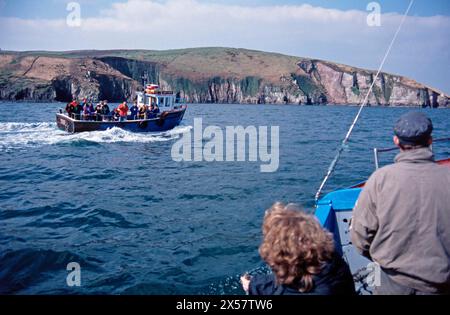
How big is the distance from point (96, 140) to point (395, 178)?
→ 27.9 metres

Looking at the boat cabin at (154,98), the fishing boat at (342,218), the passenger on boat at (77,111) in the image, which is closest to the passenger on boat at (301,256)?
the fishing boat at (342,218)

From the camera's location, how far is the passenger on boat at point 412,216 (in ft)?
9.57

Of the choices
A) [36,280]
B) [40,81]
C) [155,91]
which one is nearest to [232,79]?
[40,81]

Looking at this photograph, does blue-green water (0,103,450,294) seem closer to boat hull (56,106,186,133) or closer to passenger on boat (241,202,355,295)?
passenger on boat (241,202,355,295)

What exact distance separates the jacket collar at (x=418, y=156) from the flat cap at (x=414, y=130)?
7 cm

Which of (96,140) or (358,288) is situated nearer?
(358,288)

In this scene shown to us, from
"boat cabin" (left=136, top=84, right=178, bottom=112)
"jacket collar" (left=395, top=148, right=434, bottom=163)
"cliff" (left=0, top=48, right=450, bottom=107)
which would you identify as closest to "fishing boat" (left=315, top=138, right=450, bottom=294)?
"jacket collar" (left=395, top=148, right=434, bottom=163)

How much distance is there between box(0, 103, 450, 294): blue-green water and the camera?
24.9 ft

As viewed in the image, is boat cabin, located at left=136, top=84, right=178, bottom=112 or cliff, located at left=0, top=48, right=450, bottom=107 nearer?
boat cabin, located at left=136, top=84, right=178, bottom=112

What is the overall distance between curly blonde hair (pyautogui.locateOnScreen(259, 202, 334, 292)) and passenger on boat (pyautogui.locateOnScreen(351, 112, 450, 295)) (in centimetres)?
60

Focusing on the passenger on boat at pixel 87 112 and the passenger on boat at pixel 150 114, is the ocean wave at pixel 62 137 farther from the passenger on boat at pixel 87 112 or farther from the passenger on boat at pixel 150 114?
the passenger on boat at pixel 150 114

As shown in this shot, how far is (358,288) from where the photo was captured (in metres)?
5.02
